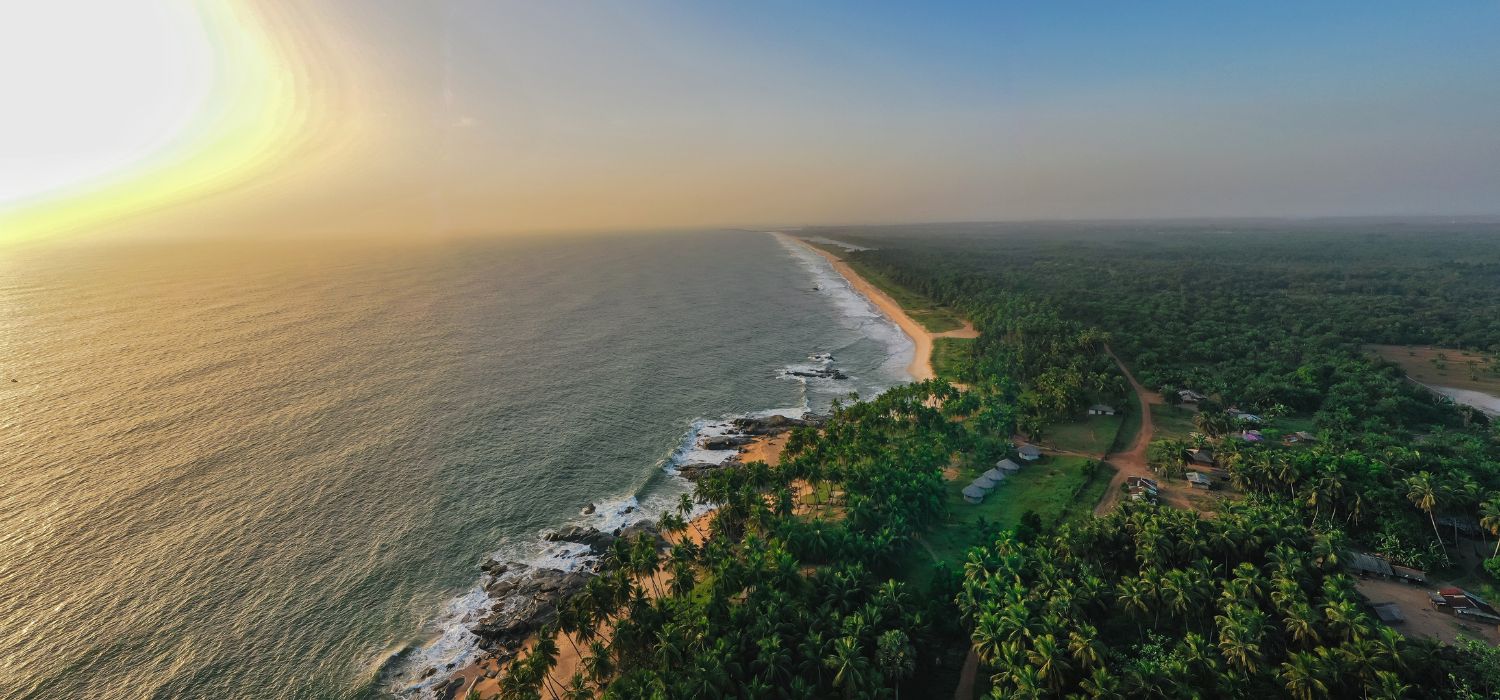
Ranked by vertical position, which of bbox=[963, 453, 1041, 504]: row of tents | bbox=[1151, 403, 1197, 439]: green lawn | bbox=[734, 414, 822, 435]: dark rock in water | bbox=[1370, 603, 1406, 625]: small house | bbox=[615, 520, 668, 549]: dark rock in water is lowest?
bbox=[615, 520, 668, 549]: dark rock in water

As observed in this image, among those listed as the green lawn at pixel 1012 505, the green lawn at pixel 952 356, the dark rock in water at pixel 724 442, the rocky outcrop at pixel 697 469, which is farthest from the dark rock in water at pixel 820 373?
the green lawn at pixel 1012 505

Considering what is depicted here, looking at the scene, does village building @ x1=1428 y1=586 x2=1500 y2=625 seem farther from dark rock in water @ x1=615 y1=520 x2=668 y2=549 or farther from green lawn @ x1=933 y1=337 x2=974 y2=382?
dark rock in water @ x1=615 y1=520 x2=668 y2=549

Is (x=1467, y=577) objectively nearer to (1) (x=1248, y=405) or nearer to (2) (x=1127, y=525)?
(2) (x=1127, y=525)

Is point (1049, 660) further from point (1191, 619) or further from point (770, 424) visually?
point (770, 424)

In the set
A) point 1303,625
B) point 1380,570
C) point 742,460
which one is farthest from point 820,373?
point 1303,625

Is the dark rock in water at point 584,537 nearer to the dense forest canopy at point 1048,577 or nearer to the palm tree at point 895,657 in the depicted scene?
the dense forest canopy at point 1048,577

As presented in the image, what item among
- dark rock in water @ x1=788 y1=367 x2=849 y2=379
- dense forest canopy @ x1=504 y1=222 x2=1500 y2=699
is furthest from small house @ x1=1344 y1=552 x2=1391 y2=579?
dark rock in water @ x1=788 y1=367 x2=849 y2=379

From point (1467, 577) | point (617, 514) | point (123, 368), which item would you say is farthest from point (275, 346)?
point (1467, 577)
